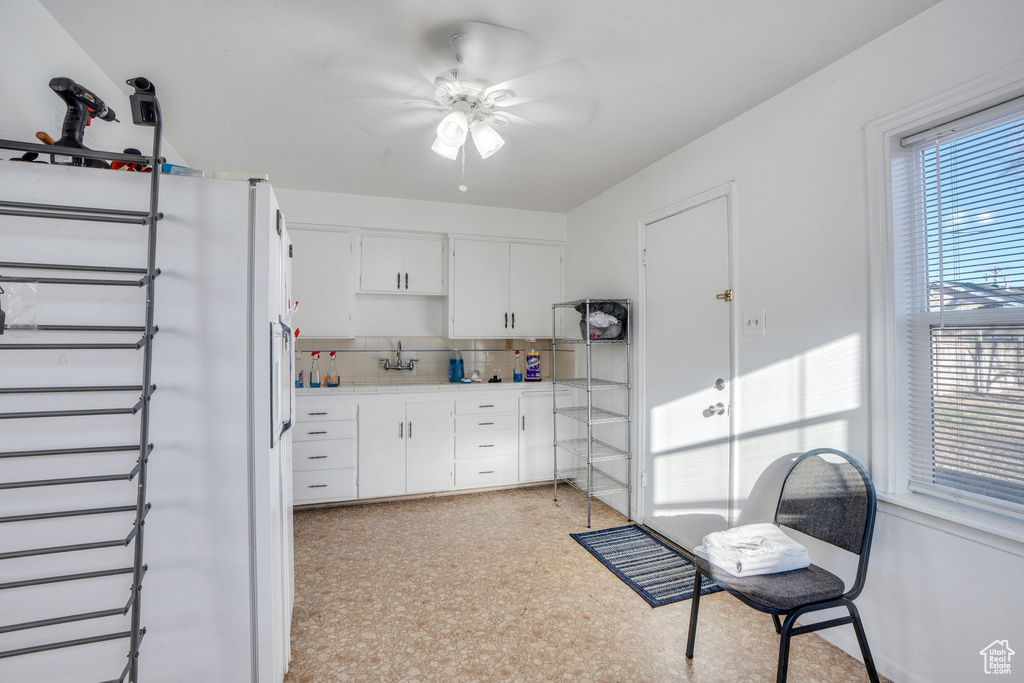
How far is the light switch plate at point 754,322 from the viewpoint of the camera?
2340mm

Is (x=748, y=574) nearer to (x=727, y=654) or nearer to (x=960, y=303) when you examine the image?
(x=727, y=654)

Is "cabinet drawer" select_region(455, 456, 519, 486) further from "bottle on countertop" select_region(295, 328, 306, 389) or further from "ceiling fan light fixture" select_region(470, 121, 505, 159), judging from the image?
"ceiling fan light fixture" select_region(470, 121, 505, 159)

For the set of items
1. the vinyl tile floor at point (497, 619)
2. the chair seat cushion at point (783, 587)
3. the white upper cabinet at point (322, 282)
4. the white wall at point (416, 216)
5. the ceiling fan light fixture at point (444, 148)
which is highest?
the white wall at point (416, 216)

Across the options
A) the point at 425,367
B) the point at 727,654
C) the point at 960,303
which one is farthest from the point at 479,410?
the point at 960,303

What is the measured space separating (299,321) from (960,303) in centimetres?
391

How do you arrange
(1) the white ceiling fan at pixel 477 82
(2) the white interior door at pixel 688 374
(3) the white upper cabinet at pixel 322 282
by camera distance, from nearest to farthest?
(1) the white ceiling fan at pixel 477 82 < (2) the white interior door at pixel 688 374 < (3) the white upper cabinet at pixel 322 282

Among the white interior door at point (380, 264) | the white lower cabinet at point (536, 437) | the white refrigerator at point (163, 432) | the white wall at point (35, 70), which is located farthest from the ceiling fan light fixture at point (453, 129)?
the white lower cabinet at point (536, 437)

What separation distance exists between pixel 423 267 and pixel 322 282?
2.75 ft

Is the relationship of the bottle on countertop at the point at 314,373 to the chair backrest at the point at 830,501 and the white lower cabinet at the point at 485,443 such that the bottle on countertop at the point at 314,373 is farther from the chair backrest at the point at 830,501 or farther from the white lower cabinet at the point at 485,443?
the chair backrest at the point at 830,501

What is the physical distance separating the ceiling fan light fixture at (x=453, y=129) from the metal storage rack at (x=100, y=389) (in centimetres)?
108

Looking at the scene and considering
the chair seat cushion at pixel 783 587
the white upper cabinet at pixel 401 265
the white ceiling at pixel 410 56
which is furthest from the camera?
the white upper cabinet at pixel 401 265

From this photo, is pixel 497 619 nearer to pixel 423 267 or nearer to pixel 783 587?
pixel 783 587

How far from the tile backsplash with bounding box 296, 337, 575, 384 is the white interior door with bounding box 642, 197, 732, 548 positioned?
4.57 ft

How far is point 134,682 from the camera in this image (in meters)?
1.21
